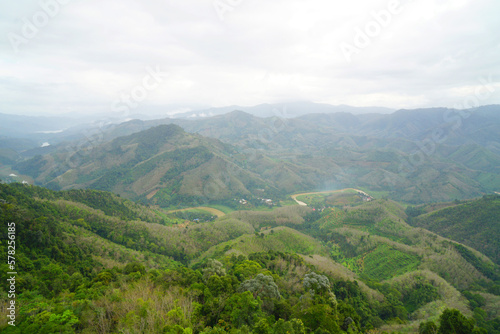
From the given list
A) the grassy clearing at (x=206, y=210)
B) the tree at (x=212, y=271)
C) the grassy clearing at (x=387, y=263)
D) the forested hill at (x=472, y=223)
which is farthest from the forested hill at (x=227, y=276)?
the grassy clearing at (x=206, y=210)

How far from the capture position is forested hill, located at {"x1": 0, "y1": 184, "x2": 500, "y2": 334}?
25.7m

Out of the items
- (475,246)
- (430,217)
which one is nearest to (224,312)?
(475,246)

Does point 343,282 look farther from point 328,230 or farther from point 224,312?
point 328,230

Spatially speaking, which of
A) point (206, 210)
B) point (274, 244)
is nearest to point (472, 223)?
point (274, 244)

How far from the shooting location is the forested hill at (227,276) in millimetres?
25734

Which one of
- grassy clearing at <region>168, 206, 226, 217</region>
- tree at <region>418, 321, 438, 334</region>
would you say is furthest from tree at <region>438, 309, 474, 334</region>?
grassy clearing at <region>168, 206, 226, 217</region>

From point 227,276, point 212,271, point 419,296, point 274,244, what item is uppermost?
Answer: point 227,276

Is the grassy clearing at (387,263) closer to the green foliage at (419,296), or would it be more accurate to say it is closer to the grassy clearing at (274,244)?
the green foliage at (419,296)

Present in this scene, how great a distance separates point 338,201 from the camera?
161m

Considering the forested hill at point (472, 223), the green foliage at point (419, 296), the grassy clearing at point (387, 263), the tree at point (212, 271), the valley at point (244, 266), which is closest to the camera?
the valley at point (244, 266)

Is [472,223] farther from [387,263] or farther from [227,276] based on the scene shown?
[227,276]

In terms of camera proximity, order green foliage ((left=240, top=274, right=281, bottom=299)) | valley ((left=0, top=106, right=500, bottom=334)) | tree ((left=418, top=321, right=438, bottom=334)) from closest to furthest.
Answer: valley ((left=0, top=106, right=500, bottom=334)) → tree ((left=418, top=321, right=438, bottom=334)) → green foliage ((left=240, top=274, right=281, bottom=299))

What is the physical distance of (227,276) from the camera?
38.6 m

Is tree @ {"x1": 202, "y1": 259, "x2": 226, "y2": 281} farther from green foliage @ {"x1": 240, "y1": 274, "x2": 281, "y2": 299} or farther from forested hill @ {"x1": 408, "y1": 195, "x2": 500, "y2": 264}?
forested hill @ {"x1": 408, "y1": 195, "x2": 500, "y2": 264}
